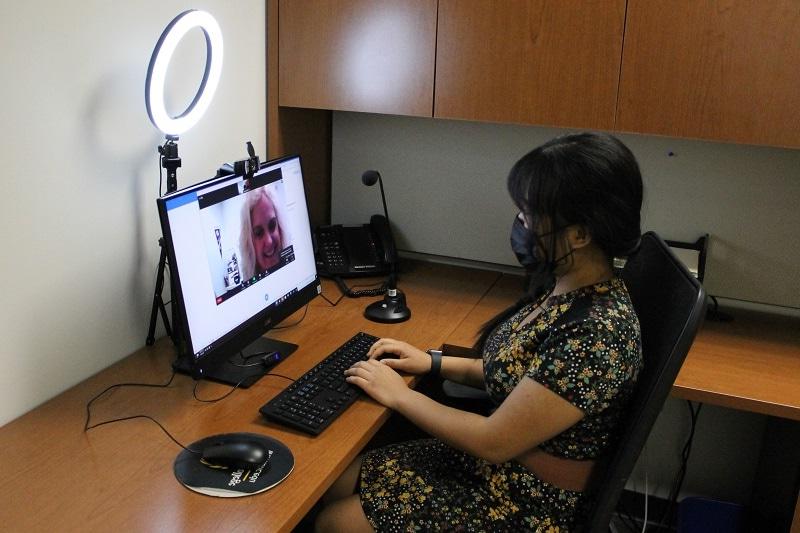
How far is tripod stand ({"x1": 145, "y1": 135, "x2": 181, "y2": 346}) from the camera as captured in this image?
1.67 meters

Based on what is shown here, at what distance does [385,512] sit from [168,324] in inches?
26.8

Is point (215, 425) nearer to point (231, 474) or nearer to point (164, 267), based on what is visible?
point (231, 474)

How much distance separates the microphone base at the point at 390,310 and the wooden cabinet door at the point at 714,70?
0.71 m

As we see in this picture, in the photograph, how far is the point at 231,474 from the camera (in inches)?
49.9

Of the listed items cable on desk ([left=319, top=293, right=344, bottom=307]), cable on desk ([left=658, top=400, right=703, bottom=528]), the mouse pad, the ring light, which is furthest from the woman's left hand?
cable on desk ([left=658, top=400, right=703, bottom=528])

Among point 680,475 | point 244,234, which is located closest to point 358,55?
point 244,234

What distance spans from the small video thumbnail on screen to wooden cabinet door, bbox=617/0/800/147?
0.85 metres

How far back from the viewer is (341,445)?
1.39 m

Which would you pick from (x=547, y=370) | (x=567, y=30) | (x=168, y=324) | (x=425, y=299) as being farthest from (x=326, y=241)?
(x=547, y=370)

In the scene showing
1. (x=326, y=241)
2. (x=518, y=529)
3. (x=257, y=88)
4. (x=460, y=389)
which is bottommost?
(x=518, y=529)

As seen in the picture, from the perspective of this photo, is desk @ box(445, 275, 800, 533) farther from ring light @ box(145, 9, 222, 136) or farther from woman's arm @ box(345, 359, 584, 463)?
ring light @ box(145, 9, 222, 136)

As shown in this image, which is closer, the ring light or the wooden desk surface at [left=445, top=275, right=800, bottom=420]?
the ring light

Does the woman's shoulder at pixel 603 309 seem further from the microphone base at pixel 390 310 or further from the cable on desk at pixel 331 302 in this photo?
the cable on desk at pixel 331 302

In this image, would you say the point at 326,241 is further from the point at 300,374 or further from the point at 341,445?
the point at 341,445
